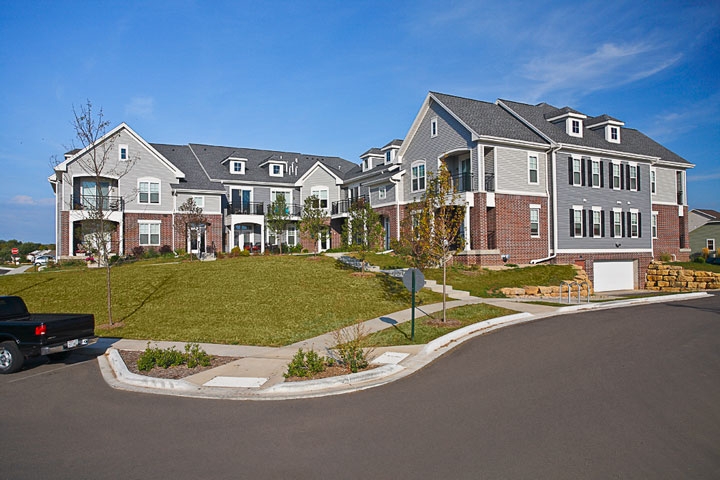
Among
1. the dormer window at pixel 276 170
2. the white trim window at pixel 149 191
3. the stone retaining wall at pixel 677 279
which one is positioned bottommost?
the stone retaining wall at pixel 677 279

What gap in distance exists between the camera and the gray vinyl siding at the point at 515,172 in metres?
28.8

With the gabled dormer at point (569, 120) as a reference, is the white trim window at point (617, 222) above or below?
below

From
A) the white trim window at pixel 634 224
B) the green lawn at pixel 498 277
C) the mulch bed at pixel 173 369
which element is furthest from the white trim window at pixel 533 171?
the mulch bed at pixel 173 369

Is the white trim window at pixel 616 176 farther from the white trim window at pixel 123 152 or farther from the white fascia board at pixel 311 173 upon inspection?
the white trim window at pixel 123 152

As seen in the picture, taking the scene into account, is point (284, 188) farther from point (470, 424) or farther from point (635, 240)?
point (470, 424)

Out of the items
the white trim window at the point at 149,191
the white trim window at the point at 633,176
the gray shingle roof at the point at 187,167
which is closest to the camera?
the white trim window at the point at 633,176

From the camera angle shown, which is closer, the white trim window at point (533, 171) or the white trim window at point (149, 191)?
the white trim window at point (533, 171)

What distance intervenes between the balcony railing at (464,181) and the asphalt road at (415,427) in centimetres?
1919

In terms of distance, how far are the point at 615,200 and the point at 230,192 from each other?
1181 inches

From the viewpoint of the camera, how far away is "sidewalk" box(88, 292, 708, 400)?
8.60m

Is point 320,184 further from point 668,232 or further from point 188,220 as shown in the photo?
point 668,232

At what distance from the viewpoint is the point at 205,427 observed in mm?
6844

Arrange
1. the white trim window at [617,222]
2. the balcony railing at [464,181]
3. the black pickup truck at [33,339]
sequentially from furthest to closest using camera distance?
the white trim window at [617,222]
the balcony railing at [464,181]
the black pickup truck at [33,339]

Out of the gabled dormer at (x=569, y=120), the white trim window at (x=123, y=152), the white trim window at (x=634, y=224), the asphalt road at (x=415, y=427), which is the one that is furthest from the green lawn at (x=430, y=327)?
the white trim window at (x=123, y=152)
